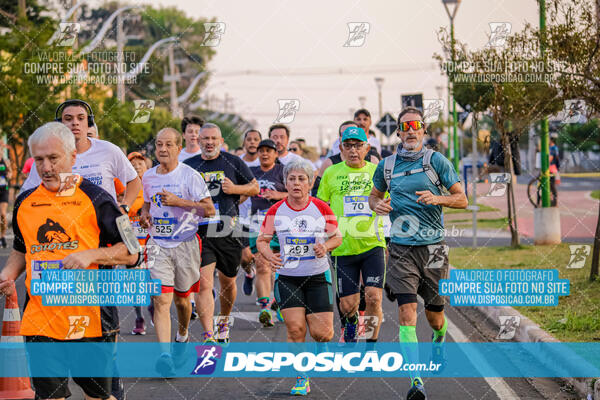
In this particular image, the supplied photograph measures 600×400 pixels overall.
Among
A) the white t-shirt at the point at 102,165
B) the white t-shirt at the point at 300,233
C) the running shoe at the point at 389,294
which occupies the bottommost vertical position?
the running shoe at the point at 389,294

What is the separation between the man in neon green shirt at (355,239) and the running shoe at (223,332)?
48.4 inches

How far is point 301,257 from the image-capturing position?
752 cm

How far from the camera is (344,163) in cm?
903

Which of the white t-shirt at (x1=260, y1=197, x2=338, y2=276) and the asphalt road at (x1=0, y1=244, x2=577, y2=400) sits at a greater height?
the white t-shirt at (x1=260, y1=197, x2=338, y2=276)

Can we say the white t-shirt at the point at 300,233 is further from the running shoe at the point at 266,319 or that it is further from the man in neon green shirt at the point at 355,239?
the running shoe at the point at 266,319

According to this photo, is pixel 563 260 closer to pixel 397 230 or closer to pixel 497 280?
pixel 497 280

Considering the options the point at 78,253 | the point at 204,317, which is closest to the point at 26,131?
the point at 204,317

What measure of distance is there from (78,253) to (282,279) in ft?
9.96

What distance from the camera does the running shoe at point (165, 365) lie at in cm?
780

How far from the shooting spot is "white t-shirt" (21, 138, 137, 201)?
714 centimetres

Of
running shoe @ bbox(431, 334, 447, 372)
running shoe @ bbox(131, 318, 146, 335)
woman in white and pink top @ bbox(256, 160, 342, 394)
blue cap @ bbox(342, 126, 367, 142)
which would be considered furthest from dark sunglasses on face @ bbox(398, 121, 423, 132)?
running shoe @ bbox(131, 318, 146, 335)

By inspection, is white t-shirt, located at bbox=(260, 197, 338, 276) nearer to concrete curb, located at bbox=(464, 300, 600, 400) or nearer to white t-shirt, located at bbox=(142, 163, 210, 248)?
white t-shirt, located at bbox=(142, 163, 210, 248)

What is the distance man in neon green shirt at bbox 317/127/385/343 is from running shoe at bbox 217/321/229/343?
1229 mm

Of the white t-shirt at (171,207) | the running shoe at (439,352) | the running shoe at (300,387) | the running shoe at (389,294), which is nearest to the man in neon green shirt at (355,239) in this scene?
the running shoe at (389,294)
